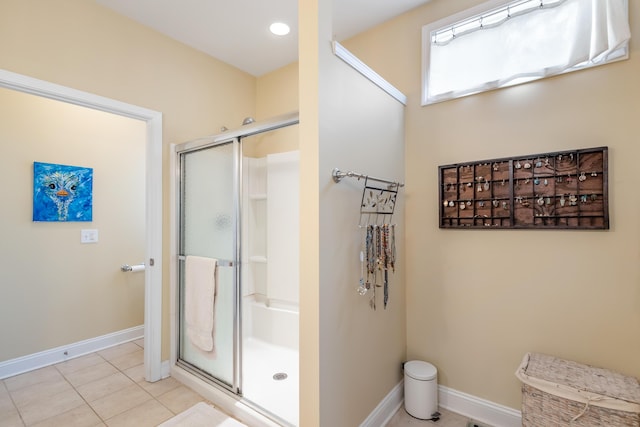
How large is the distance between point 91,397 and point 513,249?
9.75ft

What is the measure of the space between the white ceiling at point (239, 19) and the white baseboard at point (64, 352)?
2.83m

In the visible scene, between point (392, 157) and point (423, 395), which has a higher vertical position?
point (392, 157)

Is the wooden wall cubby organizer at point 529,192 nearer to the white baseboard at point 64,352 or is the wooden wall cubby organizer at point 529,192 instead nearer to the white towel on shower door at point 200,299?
the white towel on shower door at point 200,299

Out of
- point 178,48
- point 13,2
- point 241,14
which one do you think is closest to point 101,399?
point 13,2

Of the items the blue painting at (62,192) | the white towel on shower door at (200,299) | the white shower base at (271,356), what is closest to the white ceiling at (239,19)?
the blue painting at (62,192)

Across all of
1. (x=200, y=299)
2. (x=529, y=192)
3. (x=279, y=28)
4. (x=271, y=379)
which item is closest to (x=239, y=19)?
(x=279, y=28)

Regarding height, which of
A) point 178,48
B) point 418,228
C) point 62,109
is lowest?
point 418,228

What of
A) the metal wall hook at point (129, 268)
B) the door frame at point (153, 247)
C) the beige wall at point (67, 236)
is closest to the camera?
the door frame at point (153, 247)

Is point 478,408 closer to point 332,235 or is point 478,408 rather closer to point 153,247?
point 332,235

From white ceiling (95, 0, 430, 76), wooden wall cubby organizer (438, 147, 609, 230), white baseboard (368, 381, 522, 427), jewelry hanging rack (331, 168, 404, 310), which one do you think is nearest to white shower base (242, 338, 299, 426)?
white baseboard (368, 381, 522, 427)

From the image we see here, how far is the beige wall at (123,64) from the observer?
180 cm

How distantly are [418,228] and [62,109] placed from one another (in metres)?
3.28

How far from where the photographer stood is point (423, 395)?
183 cm

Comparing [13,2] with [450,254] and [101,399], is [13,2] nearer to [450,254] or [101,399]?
[101,399]
